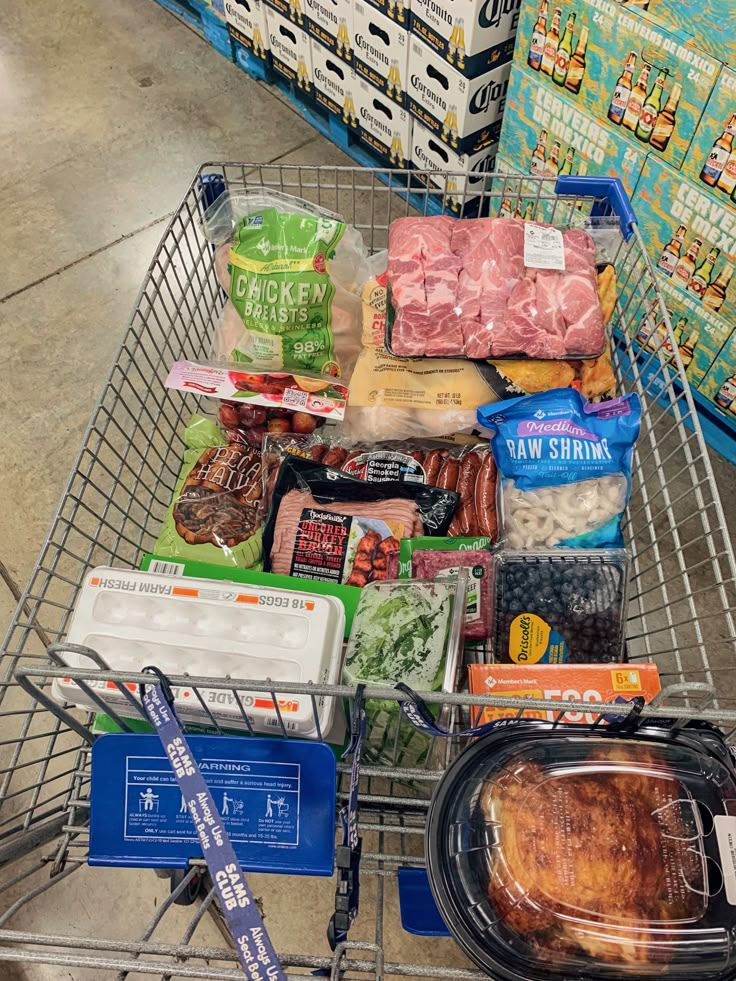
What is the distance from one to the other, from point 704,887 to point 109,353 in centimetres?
243

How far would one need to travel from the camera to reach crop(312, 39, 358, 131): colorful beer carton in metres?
2.78

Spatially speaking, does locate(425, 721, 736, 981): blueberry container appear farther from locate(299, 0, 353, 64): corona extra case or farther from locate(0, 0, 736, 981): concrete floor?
locate(299, 0, 353, 64): corona extra case

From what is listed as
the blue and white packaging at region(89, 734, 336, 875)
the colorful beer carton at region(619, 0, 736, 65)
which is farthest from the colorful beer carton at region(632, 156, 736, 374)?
the blue and white packaging at region(89, 734, 336, 875)

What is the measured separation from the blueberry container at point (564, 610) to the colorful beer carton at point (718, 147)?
3.75 feet

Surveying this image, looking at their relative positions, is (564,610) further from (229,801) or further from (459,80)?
(459,80)

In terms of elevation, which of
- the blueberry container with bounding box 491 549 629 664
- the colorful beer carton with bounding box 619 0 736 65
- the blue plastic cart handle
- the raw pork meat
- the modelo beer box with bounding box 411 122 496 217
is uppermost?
the colorful beer carton with bounding box 619 0 736 65

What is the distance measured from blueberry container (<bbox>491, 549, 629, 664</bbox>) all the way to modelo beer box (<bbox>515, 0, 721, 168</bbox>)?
1.24 meters

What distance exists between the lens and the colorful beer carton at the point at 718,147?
1746 mm

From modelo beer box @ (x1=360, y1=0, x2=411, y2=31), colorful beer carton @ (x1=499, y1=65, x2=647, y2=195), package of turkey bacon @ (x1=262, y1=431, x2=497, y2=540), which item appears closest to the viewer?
package of turkey bacon @ (x1=262, y1=431, x2=497, y2=540)

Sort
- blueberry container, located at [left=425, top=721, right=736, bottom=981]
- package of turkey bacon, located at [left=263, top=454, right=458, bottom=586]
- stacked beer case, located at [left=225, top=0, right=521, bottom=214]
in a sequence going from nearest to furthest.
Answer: blueberry container, located at [left=425, top=721, right=736, bottom=981]
package of turkey bacon, located at [left=263, top=454, right=458, bottom=586]
stacked beer case, located at [left=225, top=0, right=521, bottom=214]

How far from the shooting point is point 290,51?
9.87 feet

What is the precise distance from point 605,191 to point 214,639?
1263mm

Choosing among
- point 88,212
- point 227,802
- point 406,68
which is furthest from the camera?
point 88,212

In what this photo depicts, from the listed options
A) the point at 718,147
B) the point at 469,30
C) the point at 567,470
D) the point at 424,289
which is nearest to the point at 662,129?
the point at 718,147
